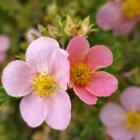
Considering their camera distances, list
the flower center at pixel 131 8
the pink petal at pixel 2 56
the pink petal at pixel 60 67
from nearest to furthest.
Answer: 1. the pink petal at pixel 60 67
2. the flower center at pixel 131 8
3. the pink petal at pixel 2 56

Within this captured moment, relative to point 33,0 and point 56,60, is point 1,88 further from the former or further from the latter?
point 33,0

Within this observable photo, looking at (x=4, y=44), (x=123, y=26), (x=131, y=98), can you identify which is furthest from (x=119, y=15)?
(x=4, y=44)

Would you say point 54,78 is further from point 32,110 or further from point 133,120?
point 133,120

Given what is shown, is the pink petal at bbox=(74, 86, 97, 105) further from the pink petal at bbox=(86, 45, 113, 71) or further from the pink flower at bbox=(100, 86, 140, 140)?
the pink flower at bbox=(100, 86, 140, 140)

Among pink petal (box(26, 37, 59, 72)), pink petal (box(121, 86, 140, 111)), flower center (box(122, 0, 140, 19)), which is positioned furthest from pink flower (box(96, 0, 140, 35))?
pink petal (box(26, 37, 59, 72))

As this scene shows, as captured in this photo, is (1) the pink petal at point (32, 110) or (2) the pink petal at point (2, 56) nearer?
(1) the pink petal at point (32, 110)

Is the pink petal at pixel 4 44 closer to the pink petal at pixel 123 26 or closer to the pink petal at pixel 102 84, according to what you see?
the pink petal at pixel 123 26

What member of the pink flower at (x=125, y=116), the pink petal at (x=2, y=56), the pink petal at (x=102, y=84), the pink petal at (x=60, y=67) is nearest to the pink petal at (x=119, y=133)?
the pink flower at (x=125, y=116)

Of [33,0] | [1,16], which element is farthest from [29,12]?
[1,16]
